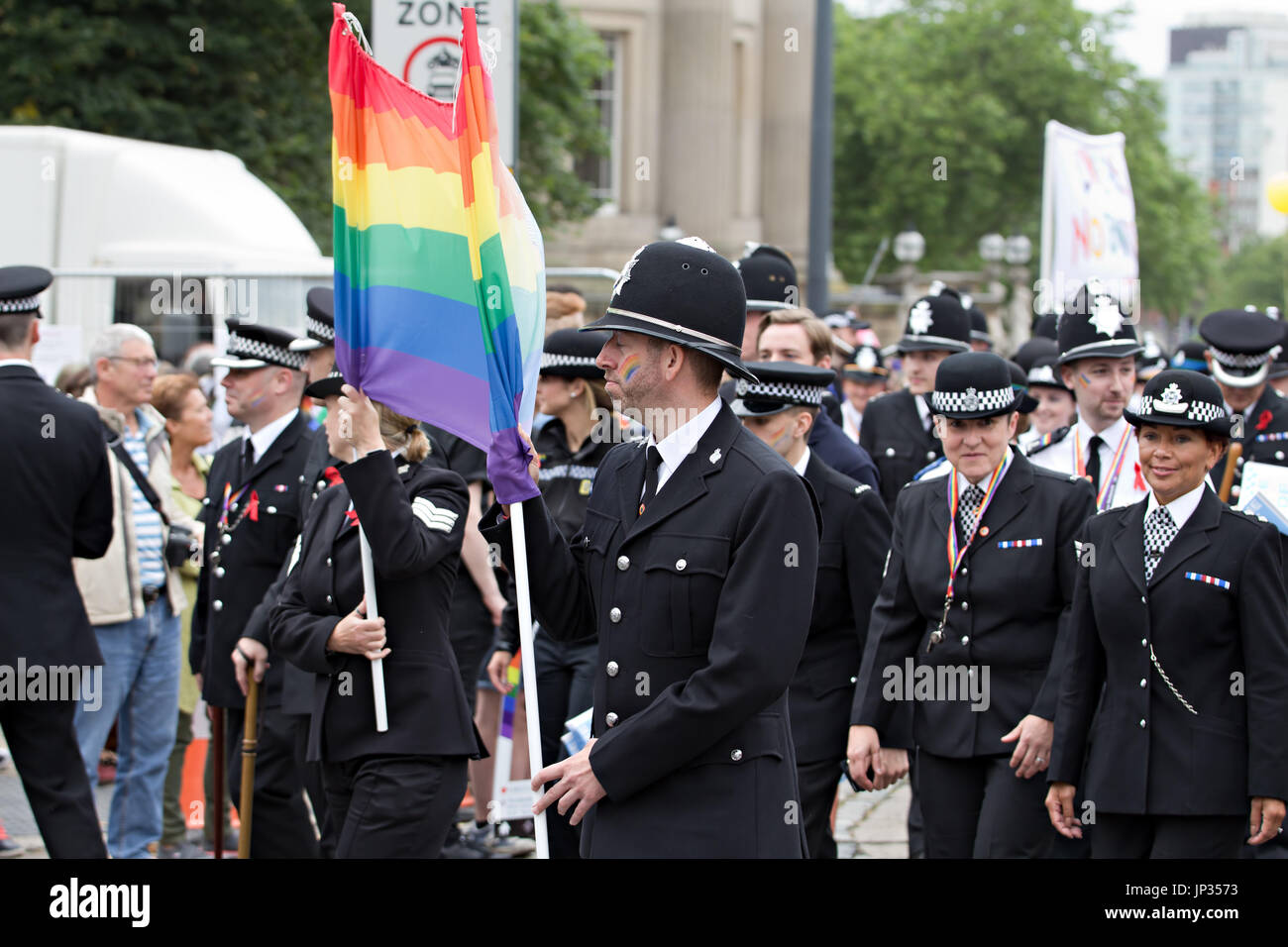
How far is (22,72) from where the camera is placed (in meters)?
21.5

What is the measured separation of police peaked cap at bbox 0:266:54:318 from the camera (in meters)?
6.84

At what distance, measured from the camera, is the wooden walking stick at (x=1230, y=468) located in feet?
26.1

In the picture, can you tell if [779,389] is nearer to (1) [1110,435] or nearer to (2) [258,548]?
(1) [1110,435]

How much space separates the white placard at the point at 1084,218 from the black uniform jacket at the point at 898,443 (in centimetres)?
365

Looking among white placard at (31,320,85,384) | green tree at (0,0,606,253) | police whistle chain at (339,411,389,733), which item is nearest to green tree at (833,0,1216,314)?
green tree at (0,0,606,253)

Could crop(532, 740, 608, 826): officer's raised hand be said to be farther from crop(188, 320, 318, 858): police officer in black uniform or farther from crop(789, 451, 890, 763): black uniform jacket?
crop(188, 320, 318, 858): police officer in black uniform

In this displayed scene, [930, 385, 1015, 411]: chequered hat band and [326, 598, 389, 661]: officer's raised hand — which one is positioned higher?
[930, 385, 1015, 411]: chequered hat band

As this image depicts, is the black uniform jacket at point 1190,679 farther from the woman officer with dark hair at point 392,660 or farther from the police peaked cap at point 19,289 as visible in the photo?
the police peaked cap at point 19,289

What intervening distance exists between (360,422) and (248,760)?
7.14 ft

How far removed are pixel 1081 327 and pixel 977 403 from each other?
5.00 ft

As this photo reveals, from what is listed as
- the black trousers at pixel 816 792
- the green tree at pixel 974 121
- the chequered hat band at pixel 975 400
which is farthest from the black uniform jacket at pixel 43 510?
the green tree at pixel 974 121

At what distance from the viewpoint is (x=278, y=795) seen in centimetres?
690

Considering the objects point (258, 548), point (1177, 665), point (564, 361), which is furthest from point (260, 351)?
point (1177, 665)

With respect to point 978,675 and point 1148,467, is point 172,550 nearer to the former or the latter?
point 978,675
